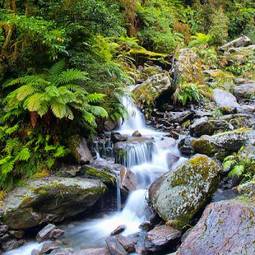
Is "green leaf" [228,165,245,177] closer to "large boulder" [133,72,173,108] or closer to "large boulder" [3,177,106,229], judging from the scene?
"large boulder" [3,177,106,229]

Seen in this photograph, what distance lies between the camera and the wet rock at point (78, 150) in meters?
6.96

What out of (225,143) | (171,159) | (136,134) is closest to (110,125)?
(136,134)

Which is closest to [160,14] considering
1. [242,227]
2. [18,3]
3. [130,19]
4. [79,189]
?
[130,19]

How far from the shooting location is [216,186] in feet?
19.7

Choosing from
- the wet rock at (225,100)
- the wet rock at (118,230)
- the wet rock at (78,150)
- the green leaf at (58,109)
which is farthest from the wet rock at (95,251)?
the wet rock at (225,100)

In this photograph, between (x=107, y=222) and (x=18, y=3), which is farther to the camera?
(x=18, y=3)

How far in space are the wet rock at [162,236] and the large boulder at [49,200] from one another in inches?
53.3

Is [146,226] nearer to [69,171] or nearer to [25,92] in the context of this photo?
[69,171]

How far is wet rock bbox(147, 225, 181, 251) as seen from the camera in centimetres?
533

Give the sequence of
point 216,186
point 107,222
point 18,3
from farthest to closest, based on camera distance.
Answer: point 18,3 < point 107,222 < point 216,186

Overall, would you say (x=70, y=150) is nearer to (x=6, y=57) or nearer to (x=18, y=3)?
(x=6, y=57)

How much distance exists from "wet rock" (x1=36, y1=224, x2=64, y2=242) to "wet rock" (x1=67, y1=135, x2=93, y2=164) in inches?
54.2

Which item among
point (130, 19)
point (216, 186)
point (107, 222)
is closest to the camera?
point (216, 186)

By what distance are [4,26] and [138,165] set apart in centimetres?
372
